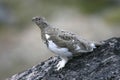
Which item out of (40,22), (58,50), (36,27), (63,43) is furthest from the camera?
(36,27)

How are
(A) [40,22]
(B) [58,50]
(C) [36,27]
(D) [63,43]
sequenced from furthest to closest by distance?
(C) [36,27], (A) [40,22], (D) [63,43], (B) [58,50]

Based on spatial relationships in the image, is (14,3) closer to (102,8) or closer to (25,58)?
(102,8)

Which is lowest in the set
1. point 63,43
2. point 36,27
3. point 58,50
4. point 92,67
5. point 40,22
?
point 92,67

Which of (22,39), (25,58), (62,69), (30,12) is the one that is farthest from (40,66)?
(30,12)

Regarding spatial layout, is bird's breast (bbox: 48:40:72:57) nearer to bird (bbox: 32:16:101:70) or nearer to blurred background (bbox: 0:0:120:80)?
bird (bbox: 32:16:101:70)

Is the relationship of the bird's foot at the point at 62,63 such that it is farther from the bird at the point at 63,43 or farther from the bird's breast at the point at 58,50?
the bird's breast at the point at 58,50

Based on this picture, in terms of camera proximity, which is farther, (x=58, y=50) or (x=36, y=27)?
(x=36, y=27)

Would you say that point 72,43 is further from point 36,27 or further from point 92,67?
point 36,27

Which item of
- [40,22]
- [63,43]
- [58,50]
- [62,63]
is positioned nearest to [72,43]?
[63,43]

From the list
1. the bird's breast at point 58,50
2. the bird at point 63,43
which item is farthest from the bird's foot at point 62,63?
the bird's breast at point 58,50
